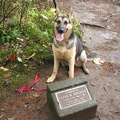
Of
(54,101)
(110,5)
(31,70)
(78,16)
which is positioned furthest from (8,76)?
(110,5)

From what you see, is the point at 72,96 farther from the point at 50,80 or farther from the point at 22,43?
the point at 22,43

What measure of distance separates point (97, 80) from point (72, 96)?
1353mm

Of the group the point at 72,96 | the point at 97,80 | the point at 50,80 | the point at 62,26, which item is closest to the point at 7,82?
the point at 50,80

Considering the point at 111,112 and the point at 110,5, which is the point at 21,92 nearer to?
the point at 111,112

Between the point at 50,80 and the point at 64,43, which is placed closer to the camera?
the point at 64,43

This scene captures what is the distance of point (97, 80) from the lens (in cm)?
507

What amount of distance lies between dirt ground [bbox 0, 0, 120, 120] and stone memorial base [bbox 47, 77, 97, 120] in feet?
1.14

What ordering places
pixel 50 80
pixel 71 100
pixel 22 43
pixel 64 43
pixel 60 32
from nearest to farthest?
pixel 71 100, pixel 60 32, pixel 64 43, pixel 50 80, pixel 22 43

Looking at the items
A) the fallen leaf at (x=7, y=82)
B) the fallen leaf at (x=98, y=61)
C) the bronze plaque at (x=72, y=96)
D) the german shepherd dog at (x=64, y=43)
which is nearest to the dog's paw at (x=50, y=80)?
the german shepherd dog at (x=64, y=43)

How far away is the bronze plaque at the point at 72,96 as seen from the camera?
379 centimetres

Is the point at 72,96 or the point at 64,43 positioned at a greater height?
the point at 64,43

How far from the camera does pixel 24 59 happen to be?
524 centimetres

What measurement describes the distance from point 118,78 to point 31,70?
1928mm

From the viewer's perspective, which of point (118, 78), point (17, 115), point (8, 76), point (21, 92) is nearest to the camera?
point (17, 115)
